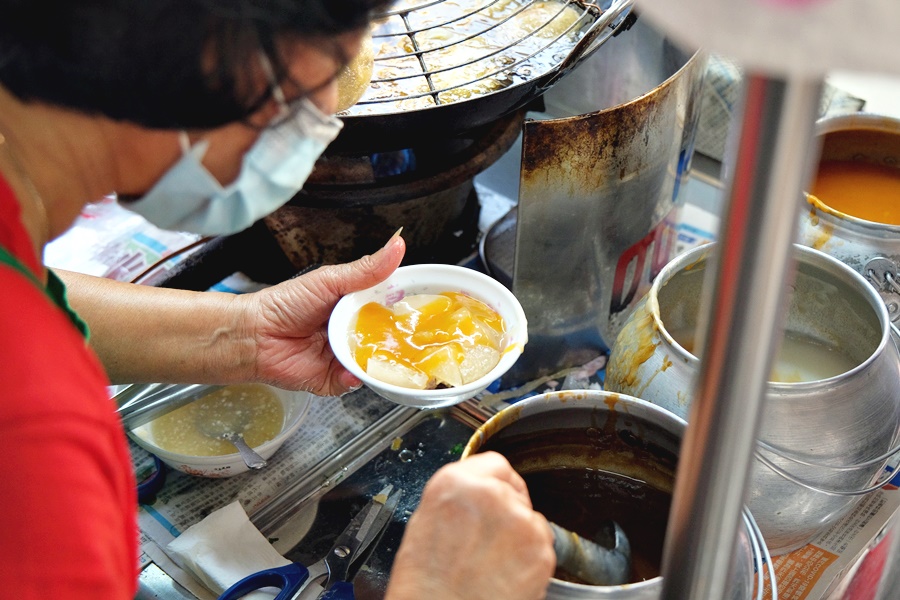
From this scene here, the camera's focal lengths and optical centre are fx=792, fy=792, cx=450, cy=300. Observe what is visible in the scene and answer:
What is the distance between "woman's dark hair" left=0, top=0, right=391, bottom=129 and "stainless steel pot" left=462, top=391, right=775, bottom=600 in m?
0.44

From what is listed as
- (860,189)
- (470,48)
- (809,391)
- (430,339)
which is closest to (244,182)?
(430,339)

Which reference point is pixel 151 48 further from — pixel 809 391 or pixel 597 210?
pixel 597 210

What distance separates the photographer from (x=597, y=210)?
1320 mm

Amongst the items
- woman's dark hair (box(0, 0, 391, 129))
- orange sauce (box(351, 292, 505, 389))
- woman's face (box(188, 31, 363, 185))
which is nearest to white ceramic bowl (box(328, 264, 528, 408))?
orange sauce (box(351, 292, 505, 389))

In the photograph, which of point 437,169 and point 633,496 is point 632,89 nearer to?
point 437,169

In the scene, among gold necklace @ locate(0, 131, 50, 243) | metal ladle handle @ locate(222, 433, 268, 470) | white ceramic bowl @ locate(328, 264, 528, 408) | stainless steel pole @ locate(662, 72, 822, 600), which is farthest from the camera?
metal ladle handle @ locate(222, 433, 268, 470)

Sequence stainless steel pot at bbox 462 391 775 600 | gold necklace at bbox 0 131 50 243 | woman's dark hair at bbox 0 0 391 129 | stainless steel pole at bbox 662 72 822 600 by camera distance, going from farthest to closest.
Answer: stainless steel pot at bbox 462 391 775 600, gold necklace at bbox 0 131 50 243, woman's dark hair at bbox 0 0 391 129, stainless steel pole at bbox 662 72 822 600

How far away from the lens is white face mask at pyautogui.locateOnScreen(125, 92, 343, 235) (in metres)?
0.73

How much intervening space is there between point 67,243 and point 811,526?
1588 mm

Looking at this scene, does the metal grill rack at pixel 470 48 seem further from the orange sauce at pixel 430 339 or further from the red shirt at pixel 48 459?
the red shirt at pixel 48 459

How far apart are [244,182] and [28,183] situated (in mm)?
194

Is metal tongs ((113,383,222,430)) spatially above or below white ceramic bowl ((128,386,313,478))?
above

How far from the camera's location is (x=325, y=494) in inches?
49.6

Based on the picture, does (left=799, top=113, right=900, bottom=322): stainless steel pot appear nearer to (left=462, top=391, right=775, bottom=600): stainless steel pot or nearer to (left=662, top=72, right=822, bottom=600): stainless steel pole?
(left=462, top=391, right=775, bottom=600): stainless steel pot
